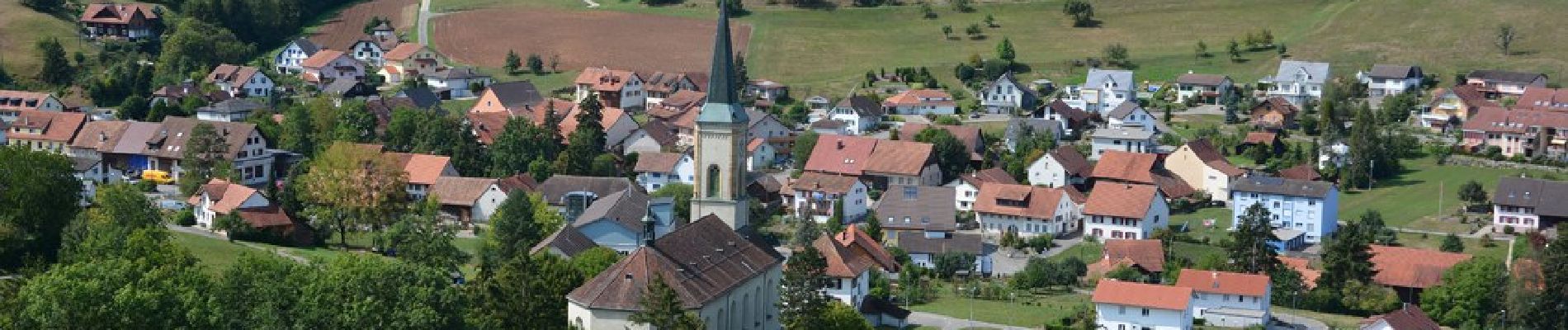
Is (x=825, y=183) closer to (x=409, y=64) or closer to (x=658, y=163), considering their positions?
(x=658, y=163)

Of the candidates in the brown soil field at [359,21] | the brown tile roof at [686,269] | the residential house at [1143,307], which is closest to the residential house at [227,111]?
the brown soil field at [359,21]

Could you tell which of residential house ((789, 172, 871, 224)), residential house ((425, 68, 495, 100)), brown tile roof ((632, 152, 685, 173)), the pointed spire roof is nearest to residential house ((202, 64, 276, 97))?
residential house ((425, 68, 495, 100))

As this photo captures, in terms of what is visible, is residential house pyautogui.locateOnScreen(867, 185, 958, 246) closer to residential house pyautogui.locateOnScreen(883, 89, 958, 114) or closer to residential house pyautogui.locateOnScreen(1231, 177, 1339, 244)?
residential house pyautogui.locateOnScreen(1231, 177, 1339, 244)

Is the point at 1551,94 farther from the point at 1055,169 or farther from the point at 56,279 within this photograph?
the point at 56,279

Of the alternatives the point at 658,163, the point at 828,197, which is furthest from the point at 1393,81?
the point at 658,163

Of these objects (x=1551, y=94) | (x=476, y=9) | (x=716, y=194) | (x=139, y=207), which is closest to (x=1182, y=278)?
(x=716, y=194)

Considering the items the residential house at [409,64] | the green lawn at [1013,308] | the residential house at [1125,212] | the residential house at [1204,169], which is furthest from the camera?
the residential house at [409,64]

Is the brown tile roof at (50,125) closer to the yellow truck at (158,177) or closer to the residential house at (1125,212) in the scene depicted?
the yellow truck at (158,177)
